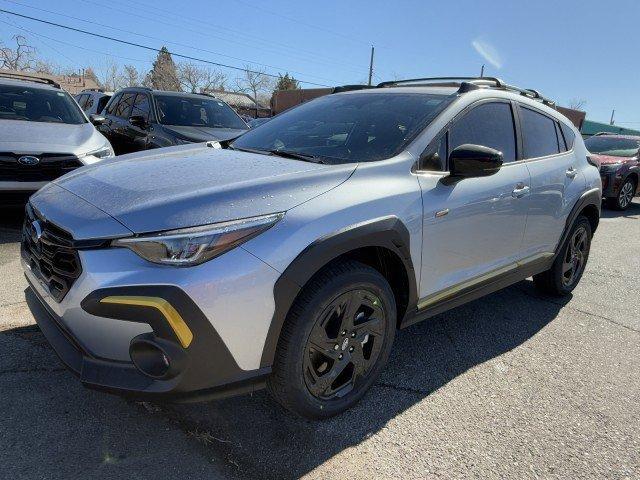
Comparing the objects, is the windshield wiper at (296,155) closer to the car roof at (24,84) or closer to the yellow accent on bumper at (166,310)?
the yellow accent on bumper at (166,310)

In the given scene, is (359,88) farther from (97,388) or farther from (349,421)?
(97,388)

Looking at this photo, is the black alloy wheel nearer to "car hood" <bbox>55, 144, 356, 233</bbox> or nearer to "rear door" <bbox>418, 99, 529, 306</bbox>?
"rear door" <bbox>418, 99, 529, 306</bbox>

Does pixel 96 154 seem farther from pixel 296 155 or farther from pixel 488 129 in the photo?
pixel 488 129

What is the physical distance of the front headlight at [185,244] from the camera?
1.86 meters

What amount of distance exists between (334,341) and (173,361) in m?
0.83

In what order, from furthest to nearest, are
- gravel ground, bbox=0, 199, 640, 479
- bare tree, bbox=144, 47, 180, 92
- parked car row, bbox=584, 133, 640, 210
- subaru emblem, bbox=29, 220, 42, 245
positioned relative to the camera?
bare tree, bbox=144, 47, 180, 92
parked car row, bbox=584, 133, 640, 210
subaru emblem, bbox=29, 220, 42, 245
gravel ground, bbox=0, 199, 640, 479

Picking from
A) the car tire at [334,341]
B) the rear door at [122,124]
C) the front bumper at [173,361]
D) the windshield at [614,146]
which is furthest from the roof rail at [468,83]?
the windshield at [614,146]

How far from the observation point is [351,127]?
3076 millimetres

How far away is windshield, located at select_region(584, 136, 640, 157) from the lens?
11.7 metres

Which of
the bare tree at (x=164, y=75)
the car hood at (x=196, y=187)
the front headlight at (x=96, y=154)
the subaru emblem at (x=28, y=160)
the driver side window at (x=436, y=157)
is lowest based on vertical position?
the subaru emblem at (x=28, y=160)

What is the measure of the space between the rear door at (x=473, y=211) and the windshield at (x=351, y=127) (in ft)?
0.71

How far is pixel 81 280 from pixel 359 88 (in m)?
2.73

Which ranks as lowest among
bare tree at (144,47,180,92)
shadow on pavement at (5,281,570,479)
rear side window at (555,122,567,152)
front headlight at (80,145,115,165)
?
shadow on pavement at (5,281,570,479)

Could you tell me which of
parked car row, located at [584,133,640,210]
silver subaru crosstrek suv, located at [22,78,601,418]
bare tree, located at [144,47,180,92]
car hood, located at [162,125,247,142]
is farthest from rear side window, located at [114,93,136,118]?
bare tree, located at [144,47,180,92]
